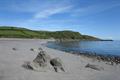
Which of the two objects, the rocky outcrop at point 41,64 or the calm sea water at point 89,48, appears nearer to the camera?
the rocky outcrop at point 41,64

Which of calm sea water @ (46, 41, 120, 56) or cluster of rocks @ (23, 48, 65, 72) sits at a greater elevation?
cluster of rocks @ (23, 48, 65, 72)

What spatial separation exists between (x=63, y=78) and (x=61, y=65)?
2.47 m

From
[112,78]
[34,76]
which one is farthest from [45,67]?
[112,78]

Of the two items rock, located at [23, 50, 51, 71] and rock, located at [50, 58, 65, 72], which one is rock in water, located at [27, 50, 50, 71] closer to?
rock, located at [23, 50, 51, 71]

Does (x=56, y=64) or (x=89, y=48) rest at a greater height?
(x=56, y=64)

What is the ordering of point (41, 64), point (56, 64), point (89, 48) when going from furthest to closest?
1. point (89, 48)
2. point (56, 64)
3. point (41, 64)

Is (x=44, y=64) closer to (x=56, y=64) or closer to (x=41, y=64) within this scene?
(x=41, y=64)

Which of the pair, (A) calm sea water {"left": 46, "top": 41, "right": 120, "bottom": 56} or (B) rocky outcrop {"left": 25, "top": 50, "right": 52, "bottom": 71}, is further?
(A) calm sea water {"left": 46, "top": 41, "right": 120, "bottom": 56}

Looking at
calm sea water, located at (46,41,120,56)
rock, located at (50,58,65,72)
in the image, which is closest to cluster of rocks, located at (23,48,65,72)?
rock, located at (50,58,65,72)

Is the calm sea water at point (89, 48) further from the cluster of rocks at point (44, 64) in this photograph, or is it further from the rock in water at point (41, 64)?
the rock in water at point (41, 64)

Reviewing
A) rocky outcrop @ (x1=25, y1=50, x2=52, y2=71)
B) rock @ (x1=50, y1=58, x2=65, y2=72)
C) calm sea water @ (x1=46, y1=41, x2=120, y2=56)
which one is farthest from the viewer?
calm sea water @ (x1=46, y1=41, x2=120, y2=56)

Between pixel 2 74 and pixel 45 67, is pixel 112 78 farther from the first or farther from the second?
pixel 2 74

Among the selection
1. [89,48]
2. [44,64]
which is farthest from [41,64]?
[89,48]

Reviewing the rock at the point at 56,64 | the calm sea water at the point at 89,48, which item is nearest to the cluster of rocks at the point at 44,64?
the rock at the point at 56,64
